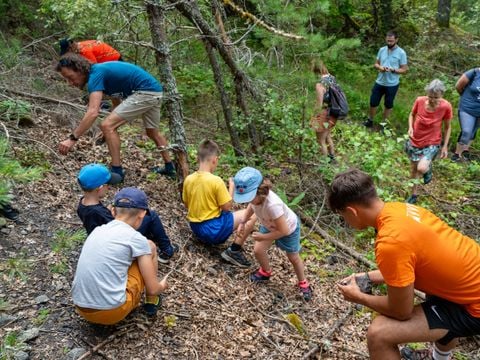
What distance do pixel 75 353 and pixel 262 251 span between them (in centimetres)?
189

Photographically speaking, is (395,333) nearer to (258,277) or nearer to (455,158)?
(258,277)

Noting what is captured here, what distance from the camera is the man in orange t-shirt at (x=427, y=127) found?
20.0ft

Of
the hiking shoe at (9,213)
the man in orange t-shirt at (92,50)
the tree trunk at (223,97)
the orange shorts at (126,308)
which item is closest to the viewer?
the orange shorts at (126,308)

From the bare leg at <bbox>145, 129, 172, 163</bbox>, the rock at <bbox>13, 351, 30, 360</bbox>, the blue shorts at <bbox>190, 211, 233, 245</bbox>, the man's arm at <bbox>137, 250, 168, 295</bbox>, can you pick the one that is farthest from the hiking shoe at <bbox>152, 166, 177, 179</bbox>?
the rock at <bbox>13, 351, 30, 360</bbox>

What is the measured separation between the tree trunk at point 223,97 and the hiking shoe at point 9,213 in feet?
10.4

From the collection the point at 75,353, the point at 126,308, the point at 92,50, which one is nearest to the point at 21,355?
the point at 75,353

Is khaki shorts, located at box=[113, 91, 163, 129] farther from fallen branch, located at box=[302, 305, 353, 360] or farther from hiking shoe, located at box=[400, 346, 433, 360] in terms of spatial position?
hiking shoe, located at box=[400, 346, 433, 360]

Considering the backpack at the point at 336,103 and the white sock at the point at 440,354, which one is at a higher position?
the backpack at the point at 336,103

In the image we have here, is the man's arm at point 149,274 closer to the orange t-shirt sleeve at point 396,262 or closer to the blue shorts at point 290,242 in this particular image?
the blue shorts at point 290,242

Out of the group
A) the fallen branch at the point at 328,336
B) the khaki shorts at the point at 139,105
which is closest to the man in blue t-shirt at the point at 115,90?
the khaki shorts at the point at 139,105

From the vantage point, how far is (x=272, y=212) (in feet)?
12.9

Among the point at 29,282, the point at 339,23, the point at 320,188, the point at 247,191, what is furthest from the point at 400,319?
the point at 339,23

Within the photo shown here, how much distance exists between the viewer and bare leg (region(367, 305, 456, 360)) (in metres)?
2.82

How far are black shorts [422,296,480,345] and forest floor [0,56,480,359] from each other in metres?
1.10
